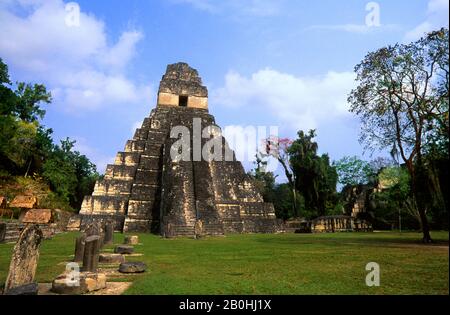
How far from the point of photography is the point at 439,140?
38.5 ft

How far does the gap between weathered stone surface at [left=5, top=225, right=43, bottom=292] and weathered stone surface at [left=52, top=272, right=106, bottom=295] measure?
0.55 m

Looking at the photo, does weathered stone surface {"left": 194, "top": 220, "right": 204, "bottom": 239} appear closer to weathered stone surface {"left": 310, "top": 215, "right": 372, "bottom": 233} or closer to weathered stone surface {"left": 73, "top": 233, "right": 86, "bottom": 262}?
weathered stone surface {"left": 73, "top": 233, "right": 86, "bottom": 262}

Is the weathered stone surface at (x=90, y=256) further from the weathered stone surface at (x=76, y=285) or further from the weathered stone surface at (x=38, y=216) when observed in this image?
the weathered stone surface at (x=38, y=216)

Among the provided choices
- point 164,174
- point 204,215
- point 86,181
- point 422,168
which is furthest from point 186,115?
point 422,168

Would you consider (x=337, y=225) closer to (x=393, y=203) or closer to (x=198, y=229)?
(x=393, y=203)

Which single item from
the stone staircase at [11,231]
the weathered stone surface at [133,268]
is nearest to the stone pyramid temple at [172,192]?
the stone staircase at [11,231]

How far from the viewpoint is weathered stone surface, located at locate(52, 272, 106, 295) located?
15.0 ft

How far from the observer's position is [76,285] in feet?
15.1

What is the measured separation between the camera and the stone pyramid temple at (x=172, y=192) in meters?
16.6

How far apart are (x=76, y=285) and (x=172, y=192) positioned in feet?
41.7

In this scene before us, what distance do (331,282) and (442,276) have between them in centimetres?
181

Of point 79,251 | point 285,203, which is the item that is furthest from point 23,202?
point 285,203

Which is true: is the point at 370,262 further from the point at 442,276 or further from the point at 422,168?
the point at 422,168

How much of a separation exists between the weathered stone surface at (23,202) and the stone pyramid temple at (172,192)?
9.69ft
